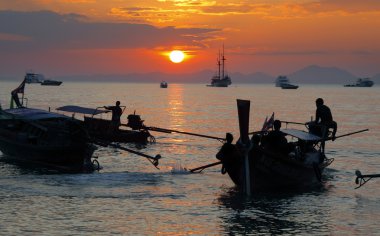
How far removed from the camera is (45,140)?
31.2 m

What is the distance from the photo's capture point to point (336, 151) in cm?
4566

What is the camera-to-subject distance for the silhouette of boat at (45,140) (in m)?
29.8

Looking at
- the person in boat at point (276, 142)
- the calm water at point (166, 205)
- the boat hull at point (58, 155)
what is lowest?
the calm water at point (166, 205)

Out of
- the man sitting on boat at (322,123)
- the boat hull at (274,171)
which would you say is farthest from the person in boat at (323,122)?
the boat hull at (274,171)

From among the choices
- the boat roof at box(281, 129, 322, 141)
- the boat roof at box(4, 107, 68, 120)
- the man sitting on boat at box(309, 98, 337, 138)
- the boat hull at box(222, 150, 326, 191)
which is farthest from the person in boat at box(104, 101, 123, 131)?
the boat hull at box(222, 150, 326, 191)

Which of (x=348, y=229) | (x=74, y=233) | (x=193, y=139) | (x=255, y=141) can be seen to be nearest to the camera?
(x=74, y=233)

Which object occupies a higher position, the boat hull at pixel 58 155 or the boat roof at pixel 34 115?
the boat roof at pixel 34 115

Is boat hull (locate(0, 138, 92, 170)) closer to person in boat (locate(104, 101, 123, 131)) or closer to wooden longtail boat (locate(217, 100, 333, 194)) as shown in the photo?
wooden longtail boat (locate(217, 100, 333, 194))

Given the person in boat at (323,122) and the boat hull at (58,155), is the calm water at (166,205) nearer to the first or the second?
the boat hull at (58,155)

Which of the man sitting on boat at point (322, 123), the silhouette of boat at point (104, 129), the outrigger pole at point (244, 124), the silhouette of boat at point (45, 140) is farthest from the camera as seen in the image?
the silhouette of boat at point (104, 129)

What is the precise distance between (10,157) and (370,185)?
2118cm

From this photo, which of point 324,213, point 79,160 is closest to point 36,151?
point 79,160

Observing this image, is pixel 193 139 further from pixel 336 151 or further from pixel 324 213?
pixel 324 213

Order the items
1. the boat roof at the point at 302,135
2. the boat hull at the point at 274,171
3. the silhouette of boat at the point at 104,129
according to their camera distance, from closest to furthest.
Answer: the boat hull at the point at 274,171
the boat roof at the point at 302,135
the silhouette of boat at the point at 104,129
